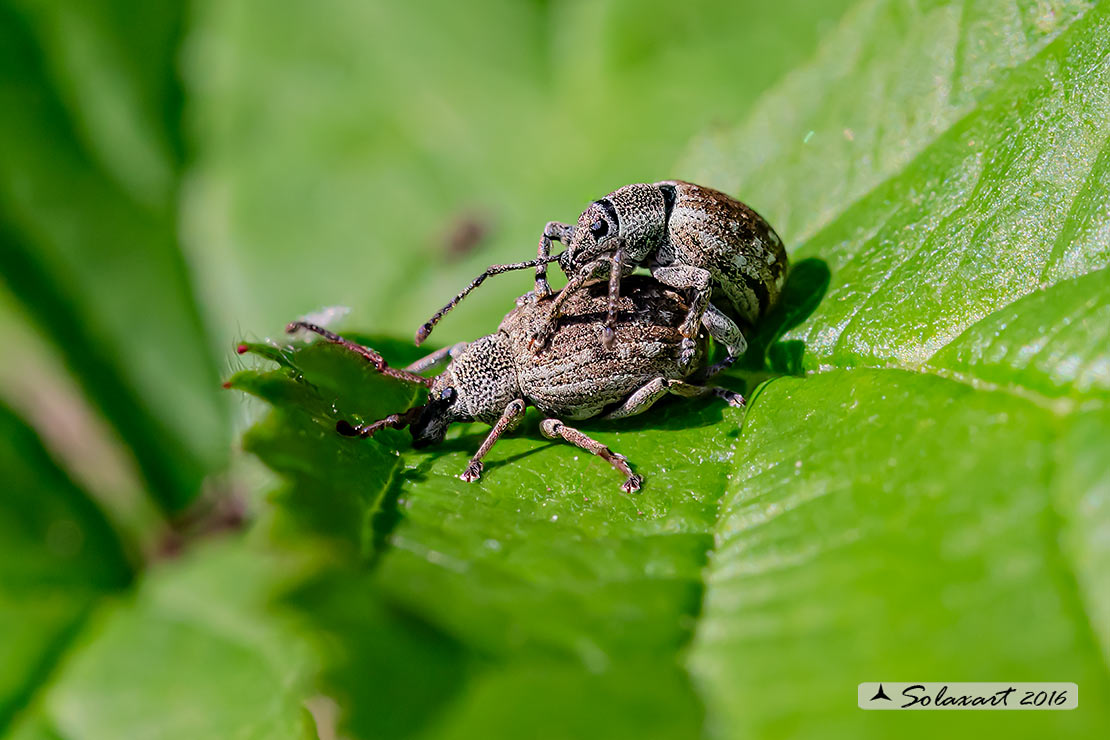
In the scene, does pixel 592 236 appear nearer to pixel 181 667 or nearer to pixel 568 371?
pixel 568 371

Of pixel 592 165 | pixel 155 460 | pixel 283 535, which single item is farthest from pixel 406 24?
pixel 283 535

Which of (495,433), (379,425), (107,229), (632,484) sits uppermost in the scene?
(107,229)

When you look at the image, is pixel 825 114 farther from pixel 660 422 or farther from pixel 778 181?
pixel 660 422

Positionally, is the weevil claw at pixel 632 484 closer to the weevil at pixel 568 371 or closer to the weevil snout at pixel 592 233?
the weevil at pixel 568 371

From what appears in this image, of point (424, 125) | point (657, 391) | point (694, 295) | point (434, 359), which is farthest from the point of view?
point (424, 125)

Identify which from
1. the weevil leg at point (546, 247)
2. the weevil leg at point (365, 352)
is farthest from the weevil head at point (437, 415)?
the weevil leg at point (546, 247)

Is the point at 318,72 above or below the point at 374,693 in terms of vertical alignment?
above

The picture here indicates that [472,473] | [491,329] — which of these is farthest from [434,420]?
[491,329]
